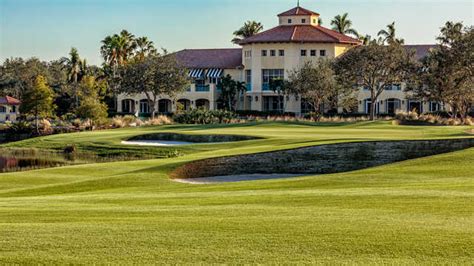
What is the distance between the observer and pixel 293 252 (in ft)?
32.5

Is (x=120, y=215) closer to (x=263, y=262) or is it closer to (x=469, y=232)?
(x=263, y=262)

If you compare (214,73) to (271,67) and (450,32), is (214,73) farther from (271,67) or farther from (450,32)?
(450,32)

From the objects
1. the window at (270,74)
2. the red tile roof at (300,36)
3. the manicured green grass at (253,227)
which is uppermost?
the red tile roof at (300,36)

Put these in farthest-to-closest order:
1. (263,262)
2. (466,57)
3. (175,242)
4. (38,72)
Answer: (38,72) → (466,57) → (175,242) → (263,262)

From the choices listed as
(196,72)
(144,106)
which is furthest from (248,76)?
(144,106)

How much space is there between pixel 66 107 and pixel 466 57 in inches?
1881

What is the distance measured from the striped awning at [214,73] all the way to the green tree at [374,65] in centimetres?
2429

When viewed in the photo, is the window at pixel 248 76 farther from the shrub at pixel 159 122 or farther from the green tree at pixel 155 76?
the shrub at pixel 159 122

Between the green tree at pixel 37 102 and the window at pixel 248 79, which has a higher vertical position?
the window at pixel 248 79

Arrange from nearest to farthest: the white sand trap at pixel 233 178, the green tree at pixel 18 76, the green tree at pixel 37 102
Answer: the white sand trap at pixel 233 178
the green tree at pixel 37 102
the green tree at pixel 18 76

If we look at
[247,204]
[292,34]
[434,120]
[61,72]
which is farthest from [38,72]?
[247,204]

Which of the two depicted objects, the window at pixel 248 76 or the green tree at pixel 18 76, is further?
the green tree at pixel 18 76

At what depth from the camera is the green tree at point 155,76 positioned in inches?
2931

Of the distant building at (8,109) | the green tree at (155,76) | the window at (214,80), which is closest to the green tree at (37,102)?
the green tree at (155,76)
